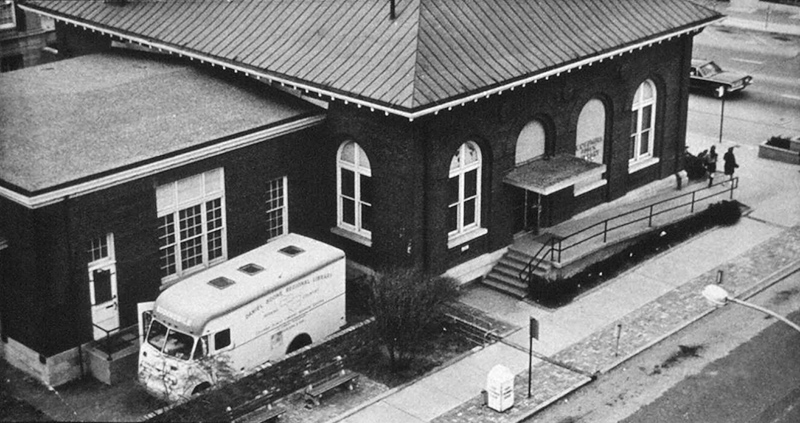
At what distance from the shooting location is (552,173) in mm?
36500

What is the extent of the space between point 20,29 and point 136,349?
88.8 feet

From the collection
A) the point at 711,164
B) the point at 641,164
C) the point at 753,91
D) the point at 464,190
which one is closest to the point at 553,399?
the point at 464,190

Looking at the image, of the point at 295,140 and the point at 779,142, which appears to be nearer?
the point at 295,140

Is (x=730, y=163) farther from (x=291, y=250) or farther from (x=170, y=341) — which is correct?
(x=170, y=341)

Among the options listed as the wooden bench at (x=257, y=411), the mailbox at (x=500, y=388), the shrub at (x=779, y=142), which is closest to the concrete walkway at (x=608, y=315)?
the mailbox at (x=500, y=388)

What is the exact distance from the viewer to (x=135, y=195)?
30.9 m

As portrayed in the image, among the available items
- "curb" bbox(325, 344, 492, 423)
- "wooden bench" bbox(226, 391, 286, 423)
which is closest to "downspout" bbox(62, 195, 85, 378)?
"wooden bench" bbox(226, 391, 286, 423)

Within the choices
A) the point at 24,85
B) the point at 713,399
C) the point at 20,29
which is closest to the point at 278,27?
the point at 24,85

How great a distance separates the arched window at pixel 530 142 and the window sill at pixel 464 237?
2551 millimetres

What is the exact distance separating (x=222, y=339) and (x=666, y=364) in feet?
38.6

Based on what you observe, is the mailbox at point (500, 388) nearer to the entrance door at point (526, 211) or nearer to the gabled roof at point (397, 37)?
the gabled roof at point (397, 37)

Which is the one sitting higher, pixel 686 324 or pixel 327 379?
pixel 686 324

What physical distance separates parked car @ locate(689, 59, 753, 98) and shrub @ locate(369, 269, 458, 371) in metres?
27.3

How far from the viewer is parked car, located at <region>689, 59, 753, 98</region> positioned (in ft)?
178
